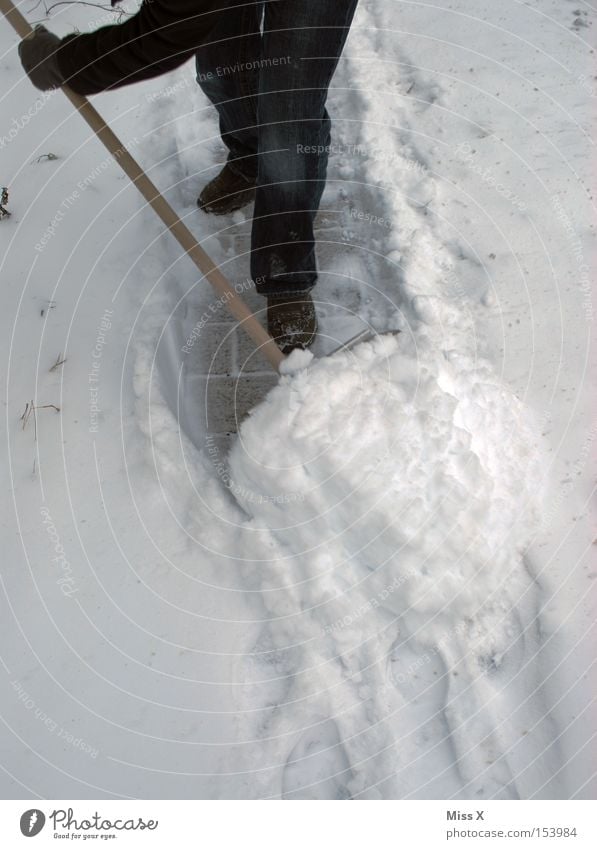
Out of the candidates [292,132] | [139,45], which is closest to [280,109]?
[292,132]

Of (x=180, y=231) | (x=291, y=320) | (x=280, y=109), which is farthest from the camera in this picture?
(x=291, y=320)

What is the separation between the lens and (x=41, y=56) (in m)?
1.51

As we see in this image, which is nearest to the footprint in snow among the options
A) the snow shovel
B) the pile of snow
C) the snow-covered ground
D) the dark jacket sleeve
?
the snow-covered ground

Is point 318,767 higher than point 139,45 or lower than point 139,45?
lower

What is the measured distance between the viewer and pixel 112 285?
71.7 inches

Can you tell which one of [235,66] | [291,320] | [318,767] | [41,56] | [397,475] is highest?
[41,56]

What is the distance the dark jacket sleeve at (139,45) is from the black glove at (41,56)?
0.04 m

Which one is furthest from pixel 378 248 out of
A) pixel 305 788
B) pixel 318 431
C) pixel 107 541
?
pixel 305 788

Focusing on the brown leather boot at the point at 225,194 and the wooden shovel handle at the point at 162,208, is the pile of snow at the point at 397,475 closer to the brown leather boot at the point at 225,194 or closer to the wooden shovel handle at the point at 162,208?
the wooden shovel handle at the point at 162,208

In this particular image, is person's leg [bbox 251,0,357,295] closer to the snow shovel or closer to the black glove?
the snow shovel

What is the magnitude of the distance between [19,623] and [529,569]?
1085 mm

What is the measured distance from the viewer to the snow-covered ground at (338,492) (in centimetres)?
134

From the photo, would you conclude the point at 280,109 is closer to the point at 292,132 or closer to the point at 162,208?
the point at 292,132

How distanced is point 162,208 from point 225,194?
1.27ft
